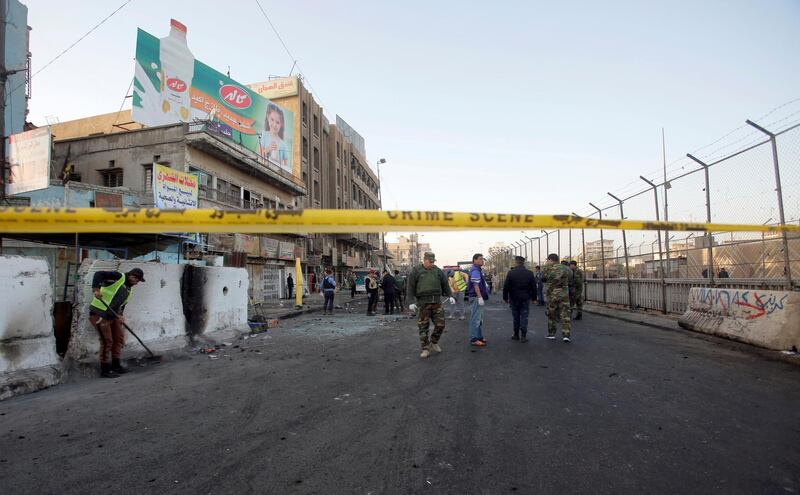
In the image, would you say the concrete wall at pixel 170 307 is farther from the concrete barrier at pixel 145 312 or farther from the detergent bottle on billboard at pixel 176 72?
the detergent bottle on billboard at pixel 176 72

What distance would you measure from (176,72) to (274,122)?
8453 mm

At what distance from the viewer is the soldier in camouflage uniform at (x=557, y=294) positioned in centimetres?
821

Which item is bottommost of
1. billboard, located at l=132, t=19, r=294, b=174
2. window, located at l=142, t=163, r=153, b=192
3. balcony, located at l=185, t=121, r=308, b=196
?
window, located at l=142, t=163, r=153, b=192

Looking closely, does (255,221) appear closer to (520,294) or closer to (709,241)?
(520,294)

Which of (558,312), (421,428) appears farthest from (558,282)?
(421,428)

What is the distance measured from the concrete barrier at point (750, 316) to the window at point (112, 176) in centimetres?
2633

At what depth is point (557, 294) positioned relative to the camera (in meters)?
8.35

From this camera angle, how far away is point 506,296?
28.0ft

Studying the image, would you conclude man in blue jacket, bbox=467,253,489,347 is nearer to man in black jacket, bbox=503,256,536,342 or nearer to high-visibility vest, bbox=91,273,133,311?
man in black jacket, bbox=503,256,536,342

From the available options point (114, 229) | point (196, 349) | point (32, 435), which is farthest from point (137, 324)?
point (114, 229)

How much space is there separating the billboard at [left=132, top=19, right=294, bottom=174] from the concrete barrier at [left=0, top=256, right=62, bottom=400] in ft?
62.9

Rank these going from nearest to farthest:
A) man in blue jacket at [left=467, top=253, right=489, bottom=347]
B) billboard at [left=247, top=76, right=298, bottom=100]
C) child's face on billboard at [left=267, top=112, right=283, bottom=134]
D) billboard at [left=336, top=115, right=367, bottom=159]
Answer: man in blue jacket at [left=467, top=253, right=489, bottom=347] → child's face on billboard at [left=267, top=112, right=283, bottom=134] → billboard at [left=247, top=76, right=298, bottom=100] → billboard at [left=336, top=115, right=367, bottom=159]

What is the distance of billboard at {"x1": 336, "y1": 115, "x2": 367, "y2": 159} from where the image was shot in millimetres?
55844

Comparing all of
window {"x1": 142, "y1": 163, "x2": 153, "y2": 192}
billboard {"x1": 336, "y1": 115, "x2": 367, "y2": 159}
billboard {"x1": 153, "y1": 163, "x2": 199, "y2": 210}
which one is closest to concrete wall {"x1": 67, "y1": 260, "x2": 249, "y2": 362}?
billboard {"x1": 153, "y1": 163, "x2": 199, "y2": 210}
